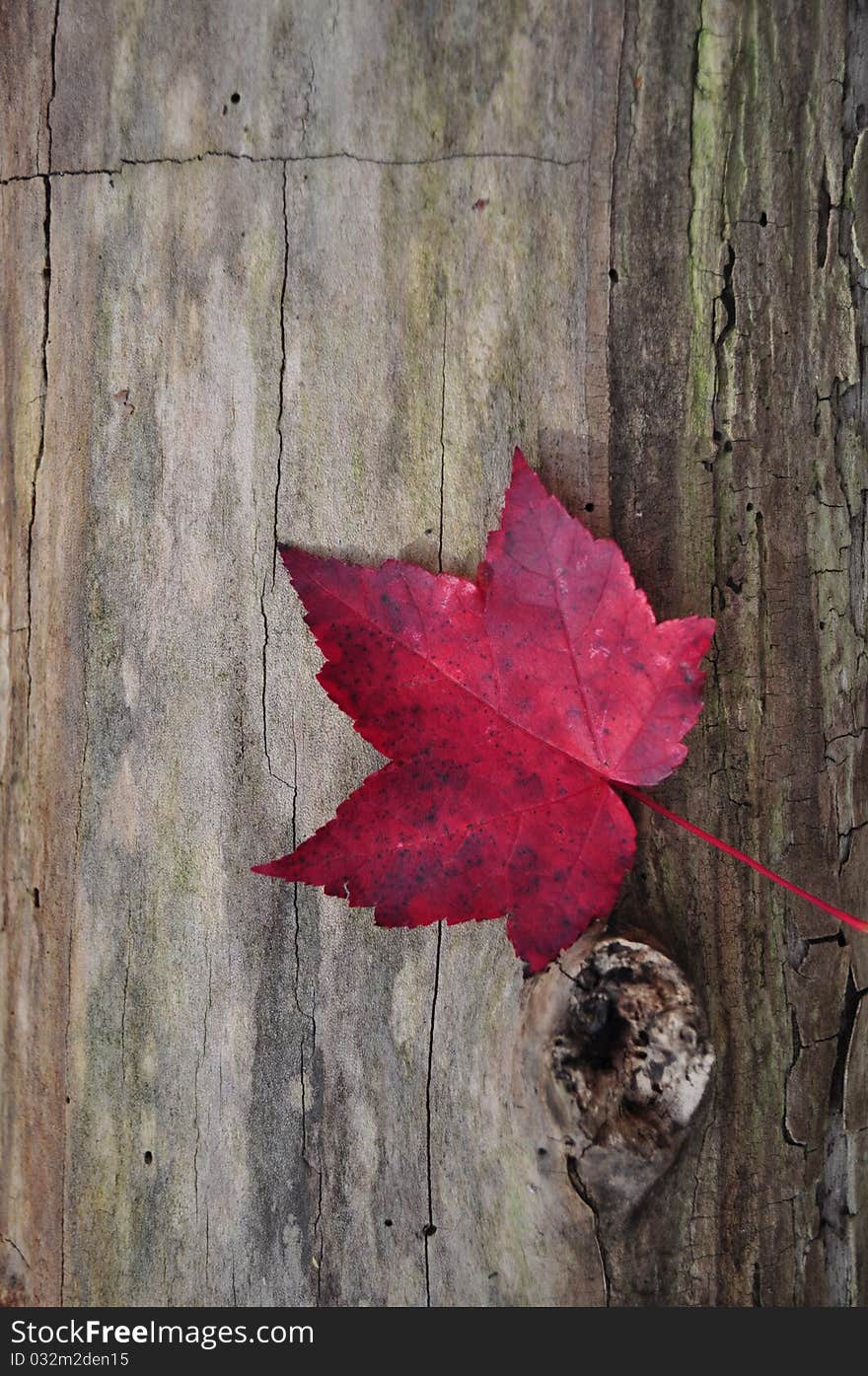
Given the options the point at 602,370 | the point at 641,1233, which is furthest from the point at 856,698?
the point at 641,1233

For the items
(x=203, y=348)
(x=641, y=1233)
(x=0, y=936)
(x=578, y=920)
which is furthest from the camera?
(x=0, y=936)

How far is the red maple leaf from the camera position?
126 centimetres

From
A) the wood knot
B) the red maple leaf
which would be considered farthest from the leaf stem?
the wood knot

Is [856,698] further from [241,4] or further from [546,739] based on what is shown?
[241,4]

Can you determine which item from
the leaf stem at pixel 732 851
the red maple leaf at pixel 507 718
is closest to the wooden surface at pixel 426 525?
the leaf stem at pixel 732 851

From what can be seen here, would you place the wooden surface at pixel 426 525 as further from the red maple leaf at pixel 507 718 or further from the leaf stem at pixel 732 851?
the red maple leaf at pixel 507 718

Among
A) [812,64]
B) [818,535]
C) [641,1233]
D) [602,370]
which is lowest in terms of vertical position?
[641,1233]

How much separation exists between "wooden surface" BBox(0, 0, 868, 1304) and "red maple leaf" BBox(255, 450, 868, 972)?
0.54ft

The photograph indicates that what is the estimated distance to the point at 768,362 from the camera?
55.1 inches

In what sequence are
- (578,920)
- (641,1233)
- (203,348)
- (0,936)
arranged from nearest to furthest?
(578,920) → (641,1233) → (203,348) → (0,936)

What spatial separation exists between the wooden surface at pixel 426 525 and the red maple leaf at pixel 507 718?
0.54 ft

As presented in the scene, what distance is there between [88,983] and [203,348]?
3.45 ft

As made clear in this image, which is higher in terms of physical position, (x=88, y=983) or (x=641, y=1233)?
(x=88, y=983)

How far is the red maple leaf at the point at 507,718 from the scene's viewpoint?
1.26 meters
